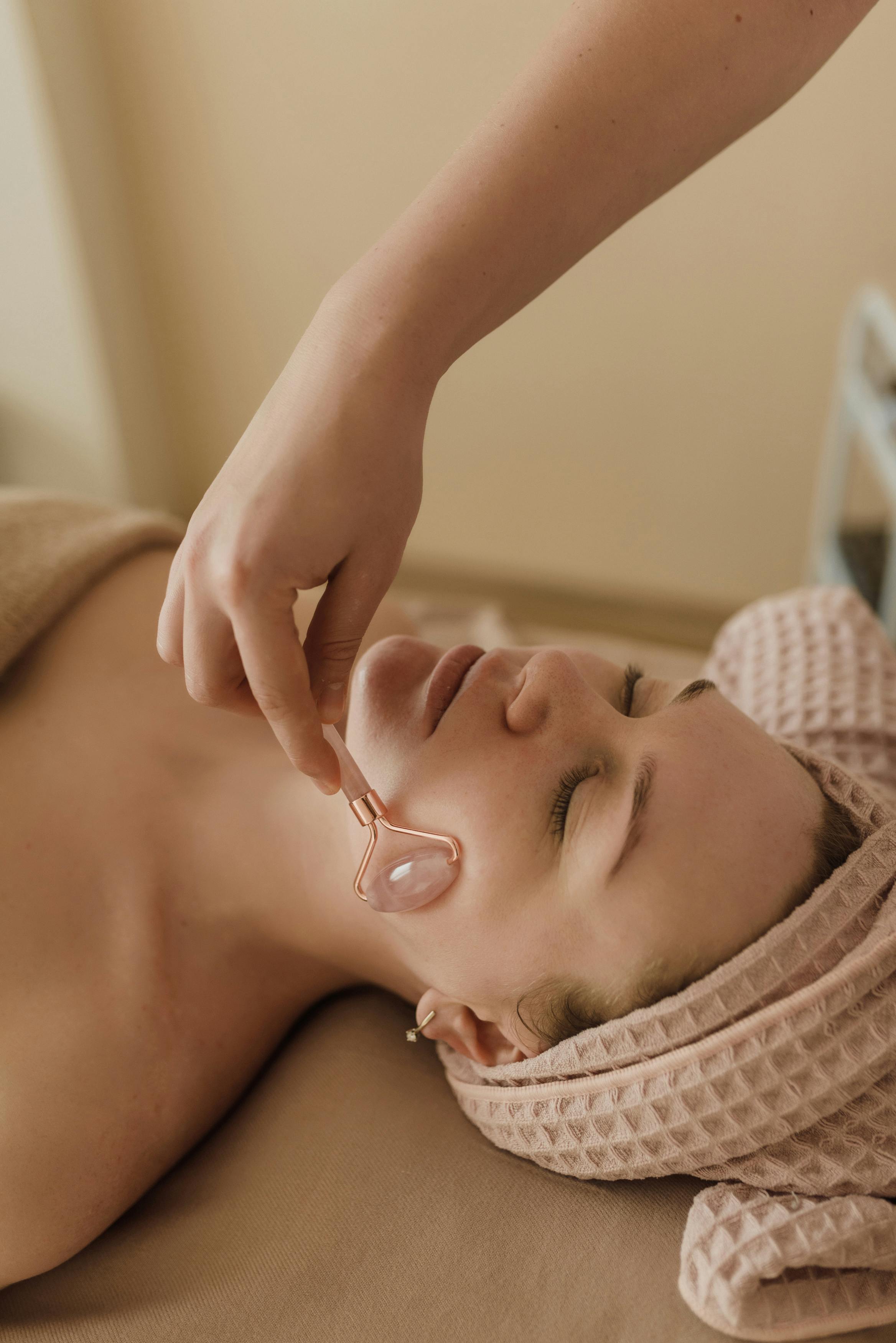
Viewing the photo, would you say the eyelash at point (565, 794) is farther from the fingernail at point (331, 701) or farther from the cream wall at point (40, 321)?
the cream wall at point (40, 321)

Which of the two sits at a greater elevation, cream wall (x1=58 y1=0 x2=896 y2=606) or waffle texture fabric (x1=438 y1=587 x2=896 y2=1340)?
cream wall (x1=58 y1=0 x2=896 y2=606)

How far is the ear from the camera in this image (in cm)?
109

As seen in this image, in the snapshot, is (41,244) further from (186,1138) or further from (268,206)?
(186,1138)

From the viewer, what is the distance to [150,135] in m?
2.15

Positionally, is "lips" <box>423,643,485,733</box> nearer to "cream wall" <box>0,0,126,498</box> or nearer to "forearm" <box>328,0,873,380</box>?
"forearm" <box>328,0,873,380</box>

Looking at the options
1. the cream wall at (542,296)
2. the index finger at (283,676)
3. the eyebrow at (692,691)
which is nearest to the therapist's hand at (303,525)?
the index finger at (283,676)

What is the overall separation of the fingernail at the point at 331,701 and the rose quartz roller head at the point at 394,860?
0.09 meters

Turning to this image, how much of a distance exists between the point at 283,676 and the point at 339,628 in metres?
0.06

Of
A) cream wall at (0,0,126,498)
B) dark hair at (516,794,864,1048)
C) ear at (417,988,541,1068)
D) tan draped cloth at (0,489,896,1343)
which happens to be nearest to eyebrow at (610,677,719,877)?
dark hair at (516,794,864,1048)

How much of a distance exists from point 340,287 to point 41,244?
1605 millimetres

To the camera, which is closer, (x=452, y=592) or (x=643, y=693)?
(x=643, y=693)

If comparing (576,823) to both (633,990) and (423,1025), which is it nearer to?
(633,990)

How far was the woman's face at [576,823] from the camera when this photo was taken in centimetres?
97

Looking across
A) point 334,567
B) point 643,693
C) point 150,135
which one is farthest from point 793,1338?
point 150,135
